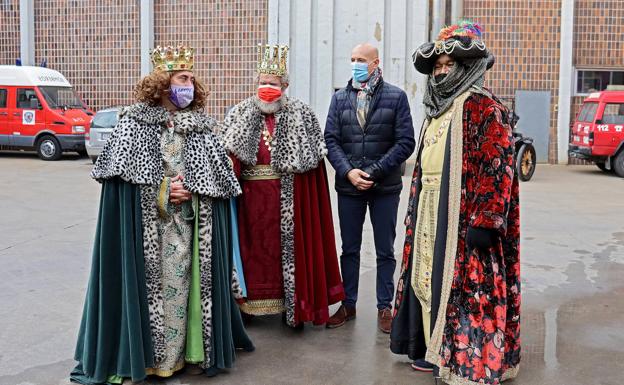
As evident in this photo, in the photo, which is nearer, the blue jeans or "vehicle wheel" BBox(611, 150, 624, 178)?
the blue jeans

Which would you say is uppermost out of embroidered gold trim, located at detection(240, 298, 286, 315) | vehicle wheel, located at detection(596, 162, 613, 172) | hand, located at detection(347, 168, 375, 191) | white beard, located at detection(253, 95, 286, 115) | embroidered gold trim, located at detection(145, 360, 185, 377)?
white beard, located at detection(253, 95, 286, 115)

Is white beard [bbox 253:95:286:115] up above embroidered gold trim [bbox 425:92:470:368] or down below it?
above

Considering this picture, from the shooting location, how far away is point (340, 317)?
5.75 metres

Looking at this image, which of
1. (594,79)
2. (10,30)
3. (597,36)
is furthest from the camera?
(10,30)

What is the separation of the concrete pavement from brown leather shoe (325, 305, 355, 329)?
60mm

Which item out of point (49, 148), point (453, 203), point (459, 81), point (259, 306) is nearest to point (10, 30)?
point (49, 148)

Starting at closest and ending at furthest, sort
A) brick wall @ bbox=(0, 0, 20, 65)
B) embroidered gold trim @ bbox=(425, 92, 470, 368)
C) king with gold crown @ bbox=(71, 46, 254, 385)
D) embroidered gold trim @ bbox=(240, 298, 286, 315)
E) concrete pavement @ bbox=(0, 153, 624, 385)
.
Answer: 1. embroidered gold trim @ bbox=(425, 92, 470, 368)
2. king with gold crown @ bbox=(71, 46, 254, 385)
3. concrete pavement @ bbox=(0, 153, 624, 385)
4. embroidered gold trim @ bbox=(240, 298, 286, 315)
5. brick wall @ bbox=(0, 0, 20, 65)

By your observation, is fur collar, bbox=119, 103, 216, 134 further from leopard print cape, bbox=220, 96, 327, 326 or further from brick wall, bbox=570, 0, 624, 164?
brick wall, bbox=570, 0, 624, 164

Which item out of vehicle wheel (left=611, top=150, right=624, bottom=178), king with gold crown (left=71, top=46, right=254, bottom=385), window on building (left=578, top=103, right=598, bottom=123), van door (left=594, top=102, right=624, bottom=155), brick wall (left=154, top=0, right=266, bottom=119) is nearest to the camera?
king with gold crown (left=71, top=46, right=254, bottom=385)

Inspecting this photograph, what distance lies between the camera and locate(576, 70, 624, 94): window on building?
20.6 meters

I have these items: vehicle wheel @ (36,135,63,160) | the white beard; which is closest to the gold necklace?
Result: the white beard

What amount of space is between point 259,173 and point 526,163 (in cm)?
1206

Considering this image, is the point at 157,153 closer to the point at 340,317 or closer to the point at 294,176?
the point at 294,176

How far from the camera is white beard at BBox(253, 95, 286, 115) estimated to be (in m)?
5.45
